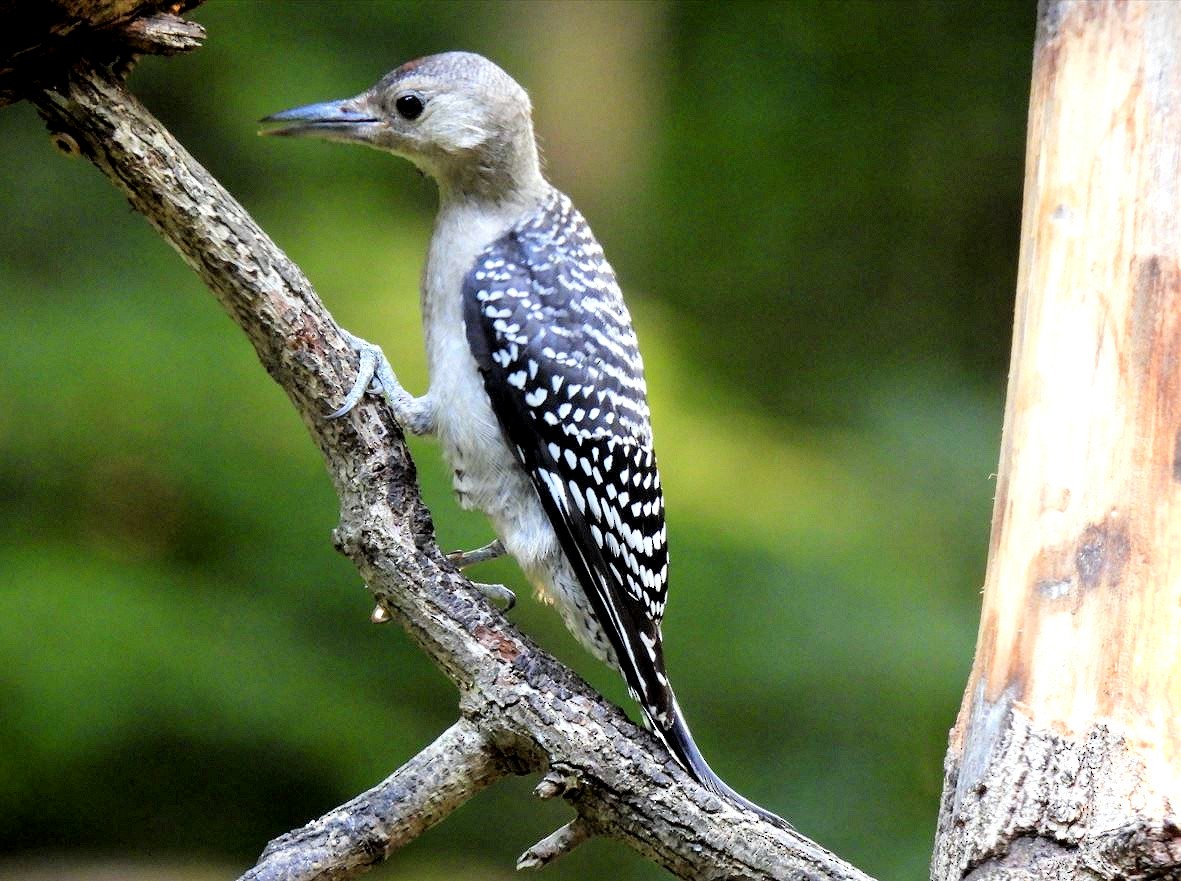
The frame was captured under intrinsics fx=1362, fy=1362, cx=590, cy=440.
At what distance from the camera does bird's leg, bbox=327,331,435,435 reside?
89.4 inches

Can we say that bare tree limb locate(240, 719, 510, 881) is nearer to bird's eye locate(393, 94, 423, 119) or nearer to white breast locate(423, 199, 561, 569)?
white breast locate(423, 199, 561, 569)

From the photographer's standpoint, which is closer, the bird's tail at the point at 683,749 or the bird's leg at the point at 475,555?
the bird's tail at the point at 683,749

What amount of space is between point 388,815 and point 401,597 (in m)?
0.35

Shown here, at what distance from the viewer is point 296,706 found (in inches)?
152

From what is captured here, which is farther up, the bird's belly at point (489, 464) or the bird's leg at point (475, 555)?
the bird's belly at point (489, 464)

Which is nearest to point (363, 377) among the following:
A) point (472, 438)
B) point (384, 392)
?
point (384, 392)

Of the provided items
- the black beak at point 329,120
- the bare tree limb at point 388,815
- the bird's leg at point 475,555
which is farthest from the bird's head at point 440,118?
the bare tree limb at point 388,815

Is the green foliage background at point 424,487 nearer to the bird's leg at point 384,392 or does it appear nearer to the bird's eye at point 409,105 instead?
the bird's leg at point 384,392

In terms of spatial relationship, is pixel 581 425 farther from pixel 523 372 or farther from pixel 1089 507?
pixel 1089 507

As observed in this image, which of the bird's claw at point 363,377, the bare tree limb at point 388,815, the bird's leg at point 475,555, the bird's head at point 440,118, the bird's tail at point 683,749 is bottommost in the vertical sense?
the bare tree limb at point 388,815

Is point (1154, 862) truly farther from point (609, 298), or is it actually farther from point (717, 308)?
point (717, 308)

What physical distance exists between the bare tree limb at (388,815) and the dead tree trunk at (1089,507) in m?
0.74

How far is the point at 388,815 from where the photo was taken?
7.01 ft

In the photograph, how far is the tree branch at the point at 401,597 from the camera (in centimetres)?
211
